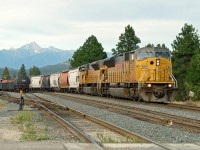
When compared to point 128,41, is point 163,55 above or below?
below

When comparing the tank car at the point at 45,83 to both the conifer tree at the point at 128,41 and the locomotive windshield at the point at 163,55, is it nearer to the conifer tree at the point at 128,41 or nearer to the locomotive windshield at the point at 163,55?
the conifer tree at the point at 128,41

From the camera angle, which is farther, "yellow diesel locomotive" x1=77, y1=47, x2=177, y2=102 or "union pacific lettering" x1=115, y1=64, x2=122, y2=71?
"union pacific lettering" x1=115, y1=64, x2=122, y2=71

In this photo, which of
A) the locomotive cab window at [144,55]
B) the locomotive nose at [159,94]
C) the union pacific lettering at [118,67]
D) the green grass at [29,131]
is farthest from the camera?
the union pacific lettering at [118,67]

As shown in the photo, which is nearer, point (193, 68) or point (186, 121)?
point (186, 121)

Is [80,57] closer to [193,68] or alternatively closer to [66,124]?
[193,68]

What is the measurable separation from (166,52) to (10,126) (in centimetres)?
1737

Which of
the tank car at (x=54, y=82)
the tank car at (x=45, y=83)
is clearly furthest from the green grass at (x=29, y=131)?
the tank car at (x=45, y=83)

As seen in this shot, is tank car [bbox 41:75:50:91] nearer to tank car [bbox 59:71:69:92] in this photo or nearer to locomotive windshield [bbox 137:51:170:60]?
tank car [bbox 59:71:69:92]

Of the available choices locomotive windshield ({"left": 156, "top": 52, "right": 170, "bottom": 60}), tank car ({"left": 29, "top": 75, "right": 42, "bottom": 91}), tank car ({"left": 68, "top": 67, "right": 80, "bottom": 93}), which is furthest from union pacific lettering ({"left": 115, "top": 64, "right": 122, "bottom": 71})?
tank car ({"left": 29, "top": 75, "right": 42, "bottom": 91})

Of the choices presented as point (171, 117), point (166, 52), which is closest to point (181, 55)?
point (166, 52)

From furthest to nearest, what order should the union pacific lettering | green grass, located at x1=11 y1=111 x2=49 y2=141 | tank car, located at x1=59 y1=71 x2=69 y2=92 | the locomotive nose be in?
tank car, located at x1=59 y1=71 x2=69 y2=92
the union pacific lettering
the locomotive nose
green grass, located at x1=11 y1=111 x2=49 y2=141

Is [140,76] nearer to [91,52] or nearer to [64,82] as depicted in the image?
[64,82]

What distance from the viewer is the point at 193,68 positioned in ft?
253

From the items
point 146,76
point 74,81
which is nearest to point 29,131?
point 146,76
